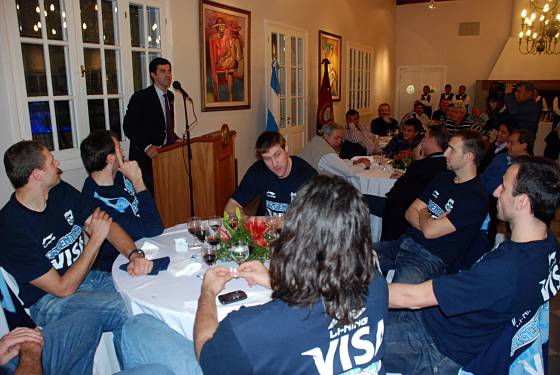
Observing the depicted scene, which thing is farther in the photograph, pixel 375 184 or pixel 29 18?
pixel 375 184

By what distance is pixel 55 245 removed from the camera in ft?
7.24

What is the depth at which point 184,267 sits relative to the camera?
2.04 metres

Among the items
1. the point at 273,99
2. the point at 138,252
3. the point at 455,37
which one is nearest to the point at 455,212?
the point at 138,252

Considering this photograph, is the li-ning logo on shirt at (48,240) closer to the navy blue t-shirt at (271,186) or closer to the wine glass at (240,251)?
the wine glass at (240,251)

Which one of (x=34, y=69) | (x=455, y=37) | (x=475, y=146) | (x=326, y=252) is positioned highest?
(x=455, y=37)

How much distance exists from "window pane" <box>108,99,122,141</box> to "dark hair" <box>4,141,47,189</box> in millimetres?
2117

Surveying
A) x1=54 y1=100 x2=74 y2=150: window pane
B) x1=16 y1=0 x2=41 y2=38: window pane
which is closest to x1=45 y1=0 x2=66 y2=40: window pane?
x1=16 y1=0 x2=41 y2=38: window pane

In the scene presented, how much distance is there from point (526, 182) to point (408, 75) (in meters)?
12.5

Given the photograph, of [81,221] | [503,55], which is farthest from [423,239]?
[503,55]

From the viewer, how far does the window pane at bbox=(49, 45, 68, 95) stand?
3.56 m

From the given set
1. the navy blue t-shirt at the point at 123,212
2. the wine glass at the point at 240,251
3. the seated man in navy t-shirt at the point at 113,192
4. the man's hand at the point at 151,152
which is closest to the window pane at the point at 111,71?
the man's hand at the point at 151,152

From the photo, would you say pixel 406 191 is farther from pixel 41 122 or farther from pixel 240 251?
pixel 41 122

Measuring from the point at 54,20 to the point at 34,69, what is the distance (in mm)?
447

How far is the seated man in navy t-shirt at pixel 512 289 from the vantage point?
60.5 inches
